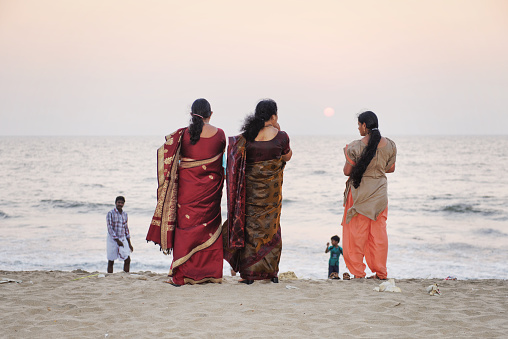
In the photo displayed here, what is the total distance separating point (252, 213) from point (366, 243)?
1.57 m

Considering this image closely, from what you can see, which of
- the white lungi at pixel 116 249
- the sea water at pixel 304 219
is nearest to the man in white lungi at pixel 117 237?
the white lungi at pixel 116 249

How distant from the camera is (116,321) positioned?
4.44m

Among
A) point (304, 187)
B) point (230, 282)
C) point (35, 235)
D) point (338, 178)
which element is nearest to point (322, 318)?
point (230, 282)

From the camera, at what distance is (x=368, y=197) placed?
19.7 feet

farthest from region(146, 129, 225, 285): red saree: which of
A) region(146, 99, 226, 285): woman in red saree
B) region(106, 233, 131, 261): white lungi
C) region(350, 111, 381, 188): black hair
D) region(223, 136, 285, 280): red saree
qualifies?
region(106, 233, 131, 261): white lungi

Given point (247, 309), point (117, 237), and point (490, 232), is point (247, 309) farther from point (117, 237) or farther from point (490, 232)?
point (490, 232)

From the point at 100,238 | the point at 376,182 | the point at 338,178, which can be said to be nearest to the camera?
the point at 376,182

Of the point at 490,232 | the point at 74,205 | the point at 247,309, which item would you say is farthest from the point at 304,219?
the point at 247,309

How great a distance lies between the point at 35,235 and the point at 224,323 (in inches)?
509

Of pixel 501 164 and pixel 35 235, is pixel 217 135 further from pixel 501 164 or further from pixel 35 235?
pixel 501 164

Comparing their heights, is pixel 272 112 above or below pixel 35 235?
above

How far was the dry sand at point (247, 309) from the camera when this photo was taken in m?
4.20

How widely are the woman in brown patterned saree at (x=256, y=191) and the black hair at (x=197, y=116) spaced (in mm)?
394

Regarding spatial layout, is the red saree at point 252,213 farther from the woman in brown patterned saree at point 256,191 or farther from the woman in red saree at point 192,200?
the woman in red saree at point 192,200
